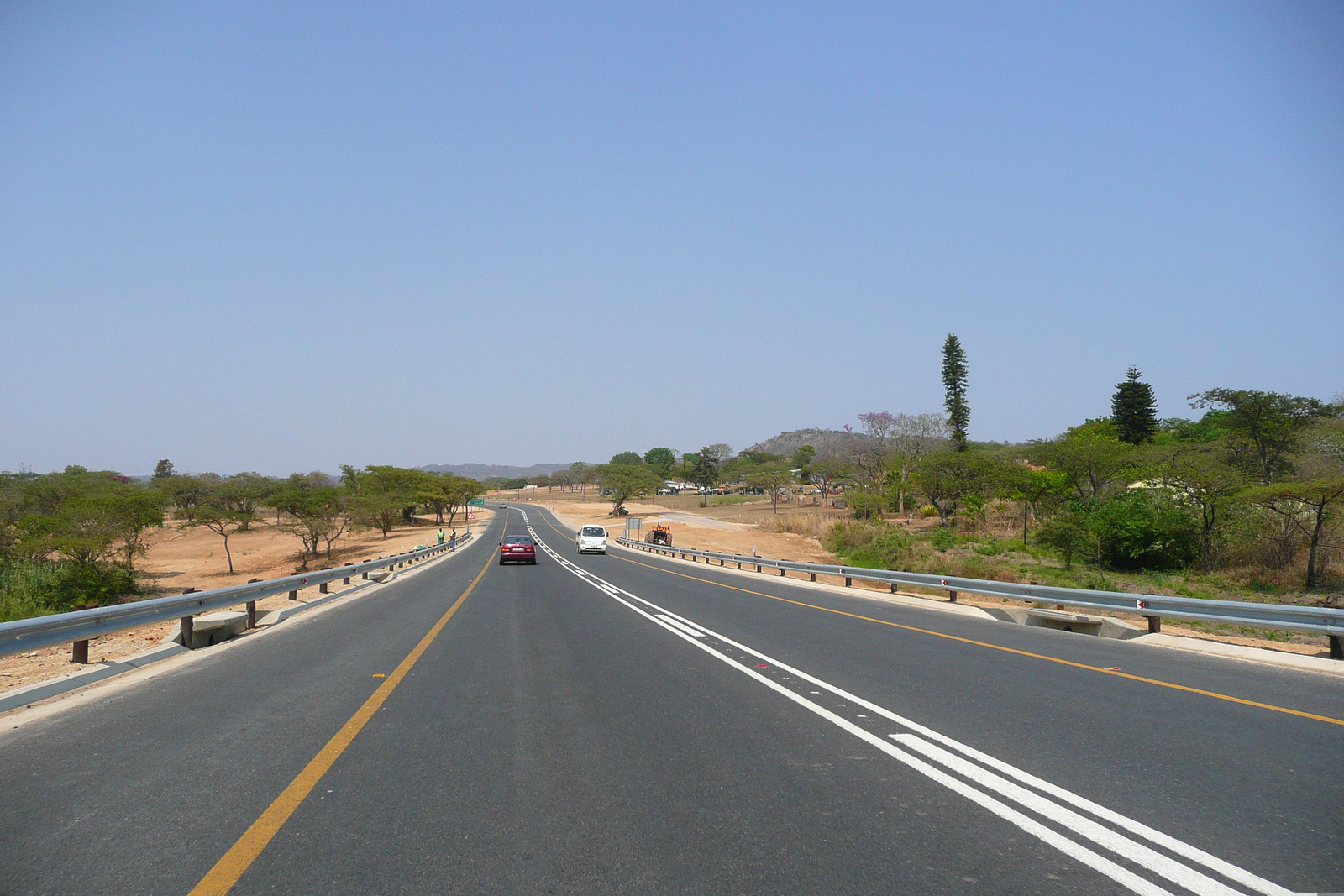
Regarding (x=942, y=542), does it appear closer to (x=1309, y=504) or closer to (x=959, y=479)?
(x=959, y=479)

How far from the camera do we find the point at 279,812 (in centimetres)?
442

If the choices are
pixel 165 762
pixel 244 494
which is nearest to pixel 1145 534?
pixel 165 762

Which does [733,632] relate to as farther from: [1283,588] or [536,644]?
[1283,588]

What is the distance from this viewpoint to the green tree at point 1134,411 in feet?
262

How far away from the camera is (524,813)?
4.43 metres

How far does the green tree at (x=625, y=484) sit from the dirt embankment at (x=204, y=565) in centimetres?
2422

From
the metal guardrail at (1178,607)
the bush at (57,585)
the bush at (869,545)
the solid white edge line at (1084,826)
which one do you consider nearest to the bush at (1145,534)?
the bush at (869,545)

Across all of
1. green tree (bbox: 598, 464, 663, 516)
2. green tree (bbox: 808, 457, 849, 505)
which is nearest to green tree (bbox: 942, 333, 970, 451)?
green tree (bbox: 808, 457, 849, 505)

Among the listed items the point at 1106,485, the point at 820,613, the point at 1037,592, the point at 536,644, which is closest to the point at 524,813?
the point at 536,644

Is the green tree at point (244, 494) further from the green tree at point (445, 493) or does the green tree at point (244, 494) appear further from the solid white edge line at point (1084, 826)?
the solid white edge line at point (1084, 826)

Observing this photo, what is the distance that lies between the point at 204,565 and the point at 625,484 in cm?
6594

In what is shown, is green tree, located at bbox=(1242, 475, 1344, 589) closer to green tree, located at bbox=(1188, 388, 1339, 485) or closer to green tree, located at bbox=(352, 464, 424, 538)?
green tree, located at bbox=(1188, 388, 1339, 485)

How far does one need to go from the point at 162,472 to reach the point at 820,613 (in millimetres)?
158194

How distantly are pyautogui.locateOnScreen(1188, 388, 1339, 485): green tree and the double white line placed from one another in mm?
47146
